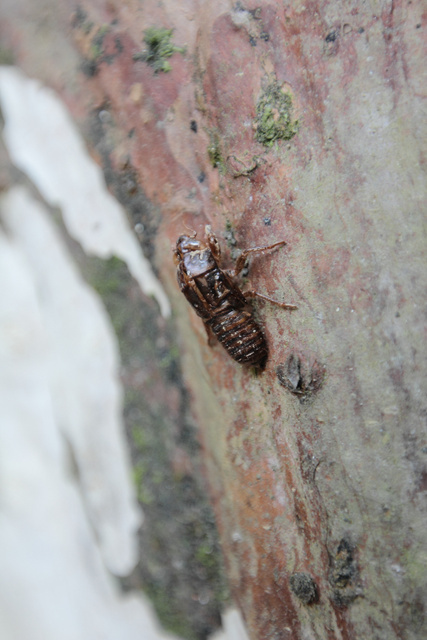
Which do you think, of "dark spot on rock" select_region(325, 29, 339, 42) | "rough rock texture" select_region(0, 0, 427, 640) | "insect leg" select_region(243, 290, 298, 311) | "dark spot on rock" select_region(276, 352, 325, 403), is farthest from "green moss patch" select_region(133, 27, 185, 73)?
"dark spot on rock" select_region(276, 352, 325, 403)

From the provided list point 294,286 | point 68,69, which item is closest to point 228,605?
point 294,286

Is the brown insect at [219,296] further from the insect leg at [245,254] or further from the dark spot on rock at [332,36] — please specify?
the dark spot on rock at [332,36]

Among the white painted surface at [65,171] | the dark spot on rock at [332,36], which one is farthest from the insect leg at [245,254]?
the dark spot on rock at [332,36]

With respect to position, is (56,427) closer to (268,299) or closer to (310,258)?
(268,299)

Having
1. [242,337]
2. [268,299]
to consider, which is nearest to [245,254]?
[268,299]

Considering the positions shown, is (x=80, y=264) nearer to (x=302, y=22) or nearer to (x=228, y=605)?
(x=302, y=22)

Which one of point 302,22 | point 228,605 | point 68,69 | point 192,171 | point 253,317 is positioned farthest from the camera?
point 68,69
